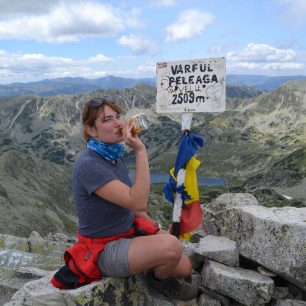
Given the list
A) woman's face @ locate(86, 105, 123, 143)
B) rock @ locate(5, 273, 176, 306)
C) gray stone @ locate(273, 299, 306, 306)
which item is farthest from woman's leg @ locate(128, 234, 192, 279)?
gray stone @ locate(273, 299, 306, 306)

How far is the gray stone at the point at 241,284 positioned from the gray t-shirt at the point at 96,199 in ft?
7.48

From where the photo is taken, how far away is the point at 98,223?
8531 millimetres

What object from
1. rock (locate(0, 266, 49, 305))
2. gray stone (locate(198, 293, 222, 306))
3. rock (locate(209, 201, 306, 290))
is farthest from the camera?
rock (locate(0, 266, 49, 305))

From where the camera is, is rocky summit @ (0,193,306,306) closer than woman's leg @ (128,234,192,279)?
No

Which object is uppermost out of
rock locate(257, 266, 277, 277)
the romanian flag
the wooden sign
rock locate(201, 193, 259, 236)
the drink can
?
the wooden sign

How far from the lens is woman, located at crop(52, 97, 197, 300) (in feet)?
26.6

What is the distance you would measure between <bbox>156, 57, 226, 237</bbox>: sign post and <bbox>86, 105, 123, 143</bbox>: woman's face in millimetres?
2404

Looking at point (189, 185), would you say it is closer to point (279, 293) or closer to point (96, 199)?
point (96, 199)

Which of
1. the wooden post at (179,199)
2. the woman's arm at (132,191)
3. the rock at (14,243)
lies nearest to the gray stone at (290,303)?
the wooden post at (179,199)

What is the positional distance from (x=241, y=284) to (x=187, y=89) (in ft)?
15.6

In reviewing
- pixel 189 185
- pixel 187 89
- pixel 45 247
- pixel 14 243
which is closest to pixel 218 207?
pixel 189 185

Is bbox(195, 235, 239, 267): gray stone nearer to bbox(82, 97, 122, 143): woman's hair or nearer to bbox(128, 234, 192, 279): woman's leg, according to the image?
bbox(128, 234, 192, 279): woman's leg

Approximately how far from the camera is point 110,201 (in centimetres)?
803

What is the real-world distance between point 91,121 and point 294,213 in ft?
17.0
